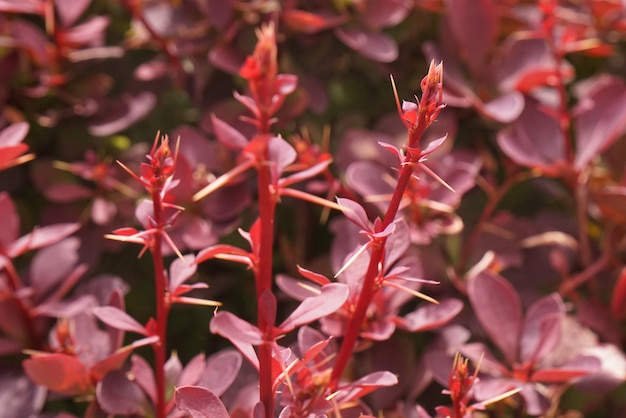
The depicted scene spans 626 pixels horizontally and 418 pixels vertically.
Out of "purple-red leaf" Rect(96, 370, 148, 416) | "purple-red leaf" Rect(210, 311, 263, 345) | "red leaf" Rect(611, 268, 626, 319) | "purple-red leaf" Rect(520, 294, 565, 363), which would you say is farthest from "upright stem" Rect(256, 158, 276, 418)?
"red leaf" Rect(611, 268, 626, 319)

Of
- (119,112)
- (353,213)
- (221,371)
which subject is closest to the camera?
(353,213)

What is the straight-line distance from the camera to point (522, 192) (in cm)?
89

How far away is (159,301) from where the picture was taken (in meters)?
0.49

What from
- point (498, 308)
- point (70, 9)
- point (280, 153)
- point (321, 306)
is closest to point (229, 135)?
point (280, 153)

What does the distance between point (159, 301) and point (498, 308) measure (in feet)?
0.93

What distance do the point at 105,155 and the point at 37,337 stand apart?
253mm

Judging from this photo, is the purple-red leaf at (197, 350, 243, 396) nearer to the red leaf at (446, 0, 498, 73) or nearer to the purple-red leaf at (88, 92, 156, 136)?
the purple-red leaf at (88, 92, 156, 136)

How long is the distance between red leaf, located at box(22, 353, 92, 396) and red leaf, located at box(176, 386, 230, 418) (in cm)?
14

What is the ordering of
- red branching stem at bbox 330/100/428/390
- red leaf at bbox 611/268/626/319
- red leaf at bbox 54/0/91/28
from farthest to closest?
red leaf at bbox 54/0/91/28 → red leaf at bbox 611/268/626/319 → red branching stem at bbox 330/100/428/390

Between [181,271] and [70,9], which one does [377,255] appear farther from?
[70,9]

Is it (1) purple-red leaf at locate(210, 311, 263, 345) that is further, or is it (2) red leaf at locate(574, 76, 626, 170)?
(2) red leaf at locate(574, 76, 626, 170)

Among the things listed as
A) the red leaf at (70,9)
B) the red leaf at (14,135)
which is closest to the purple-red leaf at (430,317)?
the red leaf at (14,135)

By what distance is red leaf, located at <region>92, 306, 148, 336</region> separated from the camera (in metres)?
0.50

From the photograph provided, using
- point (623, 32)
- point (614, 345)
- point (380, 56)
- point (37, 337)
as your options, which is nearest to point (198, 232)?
point (37, 337)
